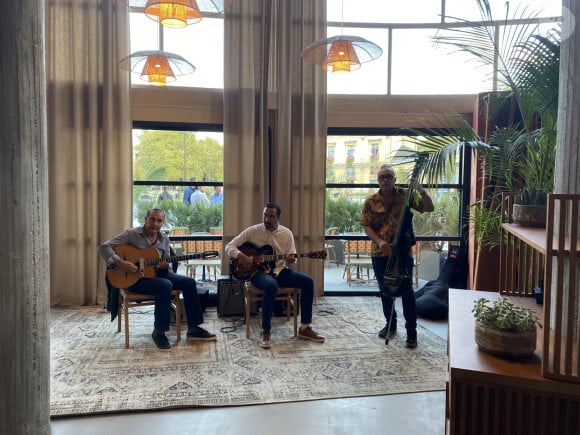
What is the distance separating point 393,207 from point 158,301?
2.09 meters

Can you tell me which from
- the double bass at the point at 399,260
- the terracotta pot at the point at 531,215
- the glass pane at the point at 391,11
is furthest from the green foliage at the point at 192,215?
the terracotta pot at the point at 531,215

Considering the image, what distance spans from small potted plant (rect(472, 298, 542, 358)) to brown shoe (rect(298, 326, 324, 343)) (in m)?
2.14

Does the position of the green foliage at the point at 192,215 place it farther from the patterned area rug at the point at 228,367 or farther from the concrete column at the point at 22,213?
the concrete column at the point at 22,213

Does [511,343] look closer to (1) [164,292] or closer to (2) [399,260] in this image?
(2) [399,260]

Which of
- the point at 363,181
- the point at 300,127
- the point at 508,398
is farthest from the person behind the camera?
the point at 363,181

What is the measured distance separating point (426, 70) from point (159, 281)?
386 cm

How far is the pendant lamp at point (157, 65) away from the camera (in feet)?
11.6

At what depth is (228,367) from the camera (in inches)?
120

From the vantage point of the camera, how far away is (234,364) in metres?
3.11

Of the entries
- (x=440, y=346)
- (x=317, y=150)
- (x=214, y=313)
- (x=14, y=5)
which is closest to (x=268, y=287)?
(x=214, y=313)

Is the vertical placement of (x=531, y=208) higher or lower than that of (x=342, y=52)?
lower

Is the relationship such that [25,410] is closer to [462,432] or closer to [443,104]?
[462,432]

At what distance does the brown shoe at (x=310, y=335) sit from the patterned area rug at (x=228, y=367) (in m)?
0.06

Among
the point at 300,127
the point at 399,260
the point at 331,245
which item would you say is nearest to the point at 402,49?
the point at 300,127
